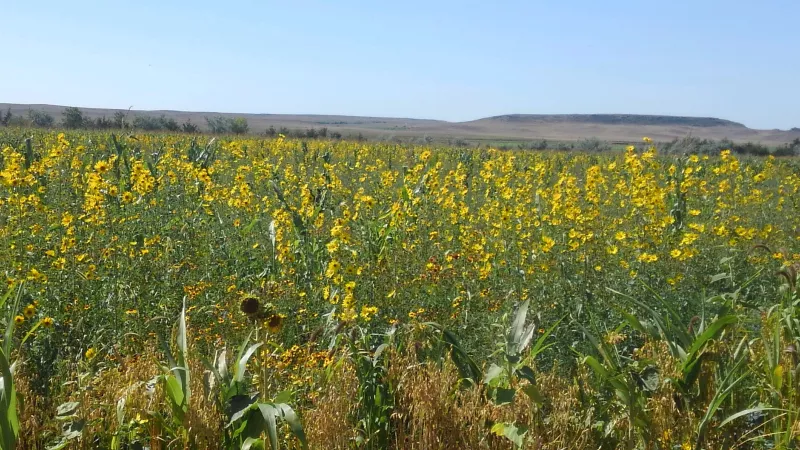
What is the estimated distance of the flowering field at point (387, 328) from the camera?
2.83 m

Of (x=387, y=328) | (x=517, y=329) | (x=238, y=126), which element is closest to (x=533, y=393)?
(x=517, y=329)

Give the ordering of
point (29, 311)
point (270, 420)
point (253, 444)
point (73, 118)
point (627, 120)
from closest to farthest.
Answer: point (270, 420)
point (253, 444)
point (29, 311)
point (73, 118)
point (627, 120)

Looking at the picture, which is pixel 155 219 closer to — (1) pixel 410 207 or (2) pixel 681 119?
(1) pixel 410 207

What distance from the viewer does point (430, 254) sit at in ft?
16.3

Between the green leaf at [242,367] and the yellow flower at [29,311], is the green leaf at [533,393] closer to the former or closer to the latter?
the green leaf at [242,367]

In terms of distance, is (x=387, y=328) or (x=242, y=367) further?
(x=387, y=328)

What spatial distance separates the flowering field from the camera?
9.28 ft

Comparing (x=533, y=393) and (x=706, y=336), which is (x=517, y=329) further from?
(x=706, y=336)

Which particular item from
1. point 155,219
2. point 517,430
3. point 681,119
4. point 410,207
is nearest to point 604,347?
point 517,430

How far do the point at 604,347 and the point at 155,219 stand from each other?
3.39m

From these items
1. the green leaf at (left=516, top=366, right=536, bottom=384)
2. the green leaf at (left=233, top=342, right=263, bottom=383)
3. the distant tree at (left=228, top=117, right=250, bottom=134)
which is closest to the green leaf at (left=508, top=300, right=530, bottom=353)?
the green leaf at (left=516, top=366, right=536, bottom=384)

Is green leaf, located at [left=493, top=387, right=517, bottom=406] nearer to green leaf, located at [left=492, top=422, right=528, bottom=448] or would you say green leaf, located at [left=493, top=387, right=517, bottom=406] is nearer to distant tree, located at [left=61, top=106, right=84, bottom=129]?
green leaf, located at [left=492, top=422, right=528, bottom=448]

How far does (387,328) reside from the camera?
3.81 metres

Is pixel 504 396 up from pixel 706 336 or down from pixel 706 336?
down
